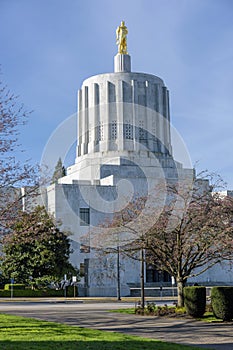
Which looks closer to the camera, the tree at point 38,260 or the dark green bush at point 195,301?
the dark green bush at point 195,301

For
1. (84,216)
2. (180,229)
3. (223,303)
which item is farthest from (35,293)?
(223,303)

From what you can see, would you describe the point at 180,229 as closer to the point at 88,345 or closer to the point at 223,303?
the point at 223,303

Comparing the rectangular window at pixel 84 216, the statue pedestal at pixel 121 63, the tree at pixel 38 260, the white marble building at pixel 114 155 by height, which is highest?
the statue pedestal at pixel 121 63

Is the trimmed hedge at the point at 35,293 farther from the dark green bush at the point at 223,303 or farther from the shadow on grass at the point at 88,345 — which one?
the shadow on grass at the point at 88,345

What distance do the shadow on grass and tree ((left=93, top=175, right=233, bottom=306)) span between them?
406 inches

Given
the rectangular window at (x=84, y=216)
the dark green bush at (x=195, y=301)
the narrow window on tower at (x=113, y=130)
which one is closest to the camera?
the dark green bush at (x=195, y=301)

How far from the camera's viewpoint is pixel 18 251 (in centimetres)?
5131

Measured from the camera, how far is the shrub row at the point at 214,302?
70.0 ft

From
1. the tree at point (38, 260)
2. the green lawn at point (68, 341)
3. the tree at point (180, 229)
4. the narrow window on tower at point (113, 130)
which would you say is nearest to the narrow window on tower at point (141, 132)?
the narrow window on tower at point (113, 130)

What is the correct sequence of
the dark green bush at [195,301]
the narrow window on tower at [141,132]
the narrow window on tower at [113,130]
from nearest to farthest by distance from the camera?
the dark green bush at [195,301] → the narrow window on tower at [113,130] → the narrow window on tower at [141,132]

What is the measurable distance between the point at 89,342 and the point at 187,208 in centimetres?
1231

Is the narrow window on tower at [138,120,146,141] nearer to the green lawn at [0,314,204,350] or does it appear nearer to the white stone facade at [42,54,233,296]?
the white stone facade at [42,54,233,296]

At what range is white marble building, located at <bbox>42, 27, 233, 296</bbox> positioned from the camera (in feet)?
192

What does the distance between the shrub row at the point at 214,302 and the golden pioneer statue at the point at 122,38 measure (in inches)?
1803
